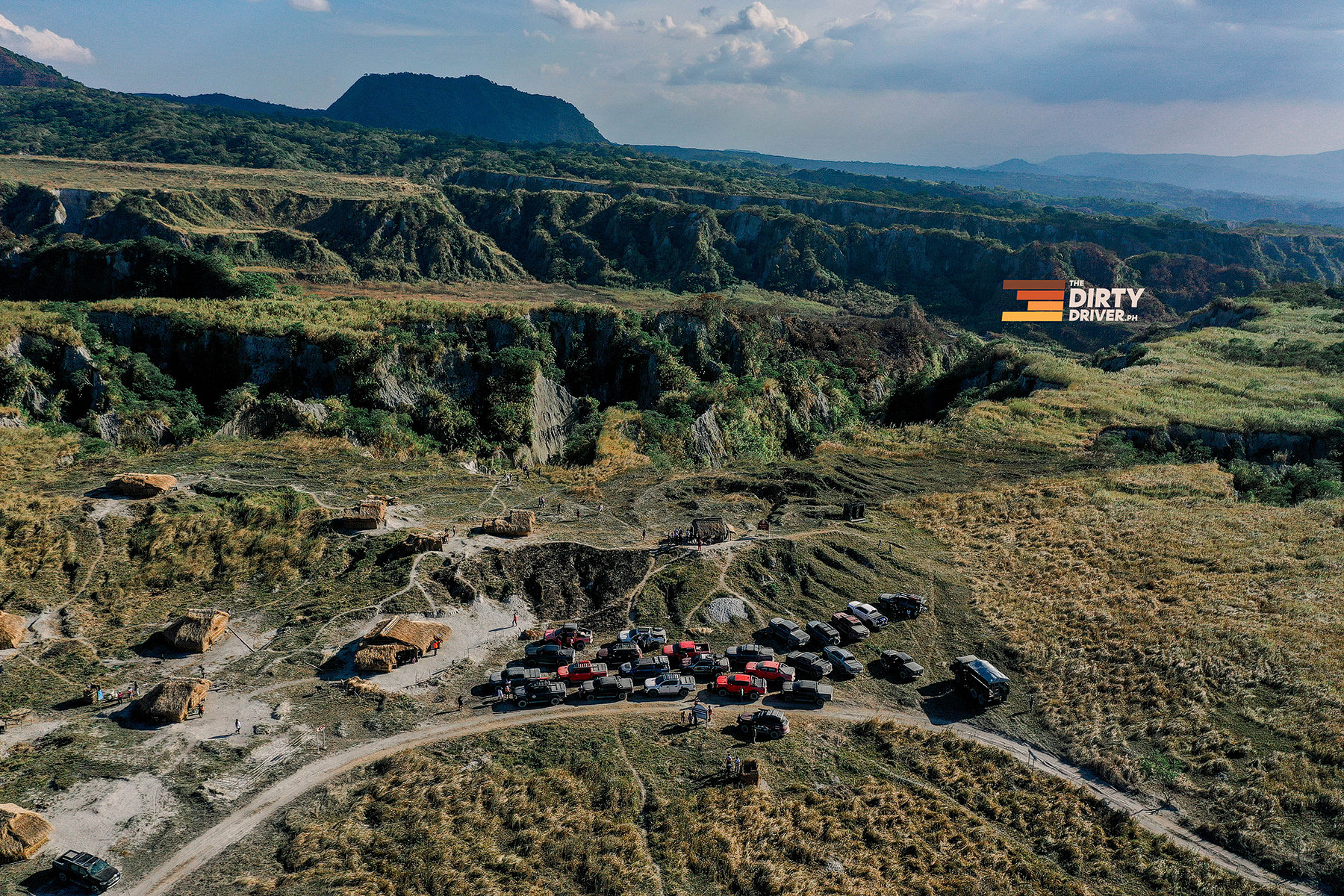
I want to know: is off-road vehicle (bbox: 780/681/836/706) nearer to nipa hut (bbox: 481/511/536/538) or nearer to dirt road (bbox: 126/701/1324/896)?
dirt road (bbox: 126/701/1324/896)

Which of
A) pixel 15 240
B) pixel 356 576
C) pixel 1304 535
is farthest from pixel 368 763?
pixel 15 240

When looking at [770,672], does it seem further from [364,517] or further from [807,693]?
[364,517]

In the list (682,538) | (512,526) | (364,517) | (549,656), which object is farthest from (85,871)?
A: (682,538)

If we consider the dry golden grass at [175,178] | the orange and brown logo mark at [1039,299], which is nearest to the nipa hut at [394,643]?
the dry golden grass at [175,178]

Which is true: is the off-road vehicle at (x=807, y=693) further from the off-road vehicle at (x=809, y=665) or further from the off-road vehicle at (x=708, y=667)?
the off-road vehicle at (x=708, y=667)

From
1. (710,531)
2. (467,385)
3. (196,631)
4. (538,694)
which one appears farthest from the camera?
(467,385)
